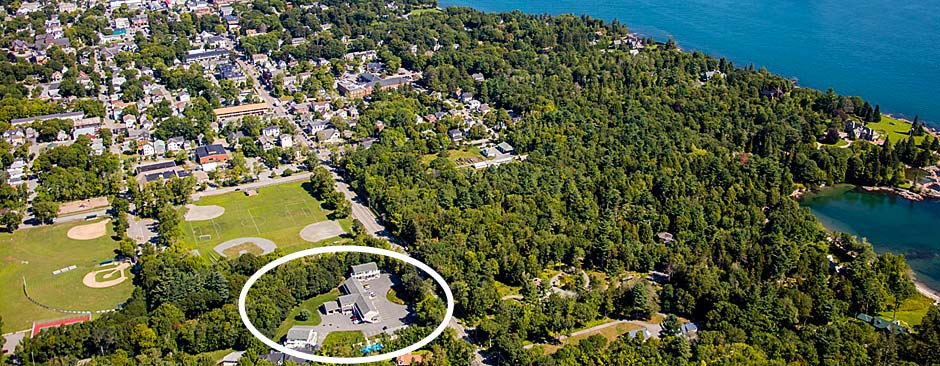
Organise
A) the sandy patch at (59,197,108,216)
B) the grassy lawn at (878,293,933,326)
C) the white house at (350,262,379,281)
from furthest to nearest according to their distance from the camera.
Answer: the sandy patch at (59,197,108,216), the white house at (350,262,379,281), the grassy lawn at (878,293,933,326)

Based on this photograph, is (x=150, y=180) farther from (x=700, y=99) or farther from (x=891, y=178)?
(x=891, y=178)

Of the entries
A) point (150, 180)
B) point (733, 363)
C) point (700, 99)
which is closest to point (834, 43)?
point (700, 99)

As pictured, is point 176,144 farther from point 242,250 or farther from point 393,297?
point 393,297

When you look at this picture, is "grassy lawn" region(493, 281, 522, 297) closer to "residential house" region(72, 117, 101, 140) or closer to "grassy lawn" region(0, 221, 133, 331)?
"grassy lawn" region(0, 221, 133, 331)

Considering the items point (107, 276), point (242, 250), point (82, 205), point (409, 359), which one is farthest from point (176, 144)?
point (409, 359)

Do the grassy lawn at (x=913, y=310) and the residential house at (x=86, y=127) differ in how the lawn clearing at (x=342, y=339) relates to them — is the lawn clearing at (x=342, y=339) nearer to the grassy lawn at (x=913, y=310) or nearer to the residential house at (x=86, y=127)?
the grassy lawn at (x=913, y=310)

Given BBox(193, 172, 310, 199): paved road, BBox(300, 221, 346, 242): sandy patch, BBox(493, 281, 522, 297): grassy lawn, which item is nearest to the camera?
BBox(493, 281, 522, 297): grassy lawn

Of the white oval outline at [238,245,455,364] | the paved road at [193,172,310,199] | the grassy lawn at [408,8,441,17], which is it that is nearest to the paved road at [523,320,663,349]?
the white oval outline at [238,245,455,364]
